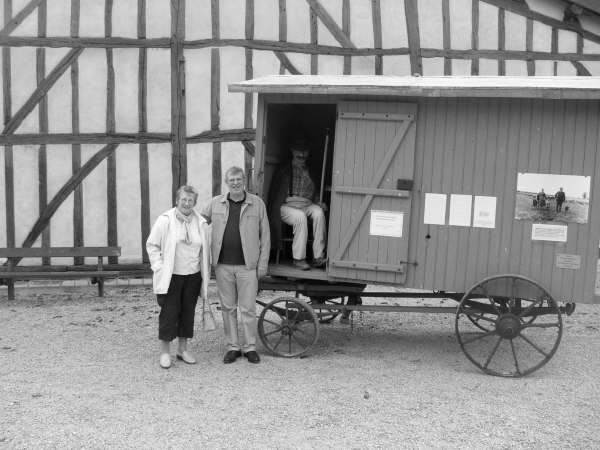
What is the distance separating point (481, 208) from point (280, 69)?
461 cm

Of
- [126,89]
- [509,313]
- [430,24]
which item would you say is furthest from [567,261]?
[126,89]

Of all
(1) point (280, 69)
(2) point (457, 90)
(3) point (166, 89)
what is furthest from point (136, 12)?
(2) point (457, 90)

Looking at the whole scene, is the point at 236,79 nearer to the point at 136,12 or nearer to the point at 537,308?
the point at 136,12

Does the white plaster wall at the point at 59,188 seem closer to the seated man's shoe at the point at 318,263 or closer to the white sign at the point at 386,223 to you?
the seated man's shoe at the point at 318,263

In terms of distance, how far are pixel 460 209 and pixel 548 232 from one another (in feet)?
2.39

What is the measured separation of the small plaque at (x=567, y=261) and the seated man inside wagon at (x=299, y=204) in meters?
2.08

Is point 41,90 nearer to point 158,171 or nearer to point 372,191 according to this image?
point 158,171

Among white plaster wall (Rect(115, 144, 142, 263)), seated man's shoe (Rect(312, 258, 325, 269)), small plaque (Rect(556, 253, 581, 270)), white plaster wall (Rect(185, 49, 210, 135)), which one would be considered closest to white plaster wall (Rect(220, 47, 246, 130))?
white plaster wall (Rect(185, 49, 210, 135))

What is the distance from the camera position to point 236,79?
1002 centimetres

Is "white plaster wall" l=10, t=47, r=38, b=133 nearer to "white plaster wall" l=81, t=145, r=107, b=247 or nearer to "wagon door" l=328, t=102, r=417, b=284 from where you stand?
"white plaster wall" l=81, t=145, r=107, b=247

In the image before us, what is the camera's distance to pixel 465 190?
624 cm

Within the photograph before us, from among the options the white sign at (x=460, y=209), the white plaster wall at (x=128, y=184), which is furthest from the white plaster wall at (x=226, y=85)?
the white sign at (x=460, y=209)

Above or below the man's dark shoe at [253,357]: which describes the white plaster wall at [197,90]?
above

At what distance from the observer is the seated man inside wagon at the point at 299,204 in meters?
6.93
